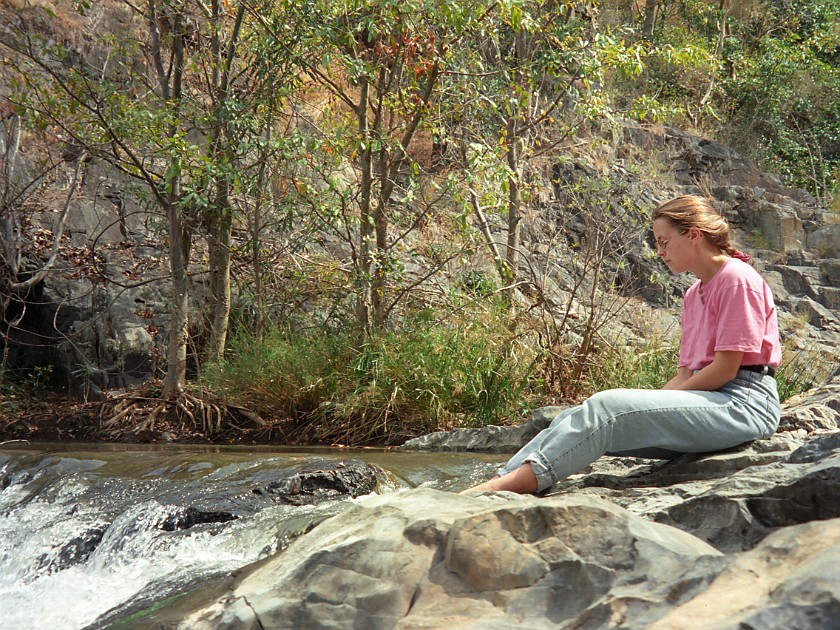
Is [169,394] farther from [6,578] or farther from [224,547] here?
[224,547]

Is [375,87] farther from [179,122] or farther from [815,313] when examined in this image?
A: [815,313]

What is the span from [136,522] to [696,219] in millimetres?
3159

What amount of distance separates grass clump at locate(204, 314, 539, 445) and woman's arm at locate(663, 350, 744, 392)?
4266mm

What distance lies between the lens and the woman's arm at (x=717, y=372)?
334 centimetres

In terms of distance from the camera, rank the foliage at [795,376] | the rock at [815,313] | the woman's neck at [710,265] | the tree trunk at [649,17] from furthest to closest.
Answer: the tree trunk at [649,17]
the rock at [815,313]
the foliage at [795,376]
the woman's neck at [710,265]

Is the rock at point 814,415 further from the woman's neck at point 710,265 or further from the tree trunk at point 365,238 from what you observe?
the tree trunk at point 365,238

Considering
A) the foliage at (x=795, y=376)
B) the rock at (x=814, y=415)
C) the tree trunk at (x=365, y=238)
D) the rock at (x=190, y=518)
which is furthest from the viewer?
the tree trunk at (x=365, y=238)

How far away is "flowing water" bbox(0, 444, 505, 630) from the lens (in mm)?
3816

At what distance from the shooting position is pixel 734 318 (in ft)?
10.9

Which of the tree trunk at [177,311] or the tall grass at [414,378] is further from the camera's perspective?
the tree trunk at [177,311]

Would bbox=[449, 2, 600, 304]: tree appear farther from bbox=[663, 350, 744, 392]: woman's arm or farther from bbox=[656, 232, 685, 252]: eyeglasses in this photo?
bbox=[663, 350, 744, 392]: woman's arm

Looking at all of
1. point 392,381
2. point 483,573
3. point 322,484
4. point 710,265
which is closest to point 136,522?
point 322,484

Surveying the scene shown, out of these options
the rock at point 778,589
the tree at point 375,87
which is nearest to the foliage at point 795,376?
the tree at point 375,87

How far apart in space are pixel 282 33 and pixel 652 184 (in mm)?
9344
